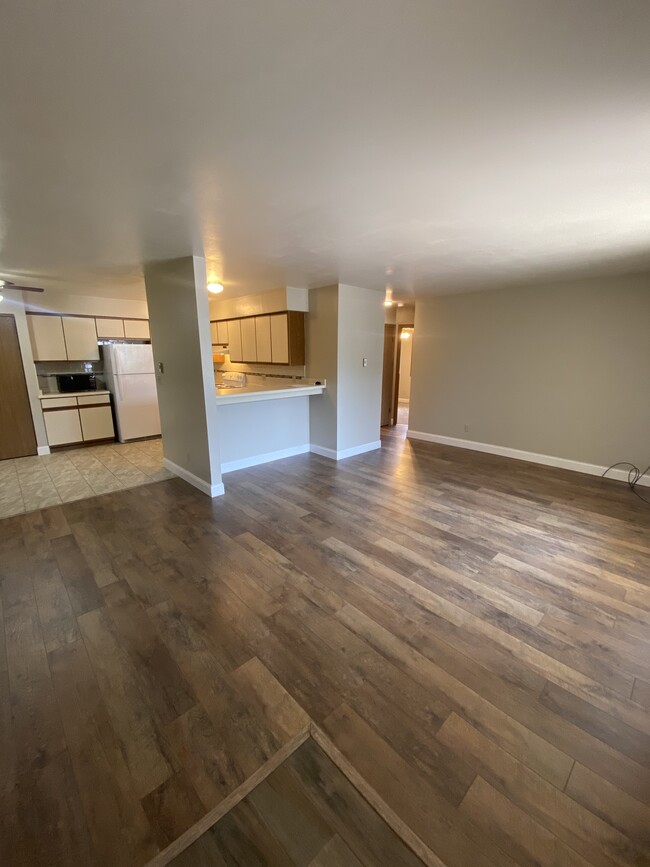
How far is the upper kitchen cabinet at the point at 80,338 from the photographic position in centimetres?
547

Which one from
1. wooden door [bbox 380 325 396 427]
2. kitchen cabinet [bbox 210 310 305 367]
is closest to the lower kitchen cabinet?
kitchen cabinet [bbox 210 310 305 367]

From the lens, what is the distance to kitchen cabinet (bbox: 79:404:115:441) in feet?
18.7

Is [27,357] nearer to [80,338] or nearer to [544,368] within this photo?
[80,338]

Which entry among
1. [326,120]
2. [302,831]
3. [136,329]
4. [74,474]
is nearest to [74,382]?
[136,329]

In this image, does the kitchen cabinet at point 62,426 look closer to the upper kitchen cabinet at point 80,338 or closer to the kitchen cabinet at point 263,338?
the upper kitchen cabinet at point 80,338

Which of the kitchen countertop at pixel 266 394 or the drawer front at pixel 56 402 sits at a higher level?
the kitchen countertop at pixel 266 394

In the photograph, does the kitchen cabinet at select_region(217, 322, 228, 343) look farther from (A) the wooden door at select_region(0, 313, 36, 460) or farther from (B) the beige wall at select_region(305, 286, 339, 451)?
(A) the wooden door at select_region(0, 313, 36, 460)

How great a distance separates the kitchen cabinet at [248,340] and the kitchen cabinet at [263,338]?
104 millimetres

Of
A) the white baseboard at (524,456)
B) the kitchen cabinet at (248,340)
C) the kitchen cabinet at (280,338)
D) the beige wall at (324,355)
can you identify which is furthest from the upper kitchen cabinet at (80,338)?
the white baseboard at (524,456)

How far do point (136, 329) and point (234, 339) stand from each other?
5.81 ft

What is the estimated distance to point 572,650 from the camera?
1882mm

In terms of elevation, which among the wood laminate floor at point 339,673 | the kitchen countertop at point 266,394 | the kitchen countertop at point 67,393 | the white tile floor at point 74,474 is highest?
the kitchen countertop at point 266,394

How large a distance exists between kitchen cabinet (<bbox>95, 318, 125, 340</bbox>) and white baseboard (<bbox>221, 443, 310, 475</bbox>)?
3.34 m

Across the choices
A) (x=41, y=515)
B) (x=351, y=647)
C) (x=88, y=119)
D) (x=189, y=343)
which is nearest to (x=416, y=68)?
(x=88, y=119)
